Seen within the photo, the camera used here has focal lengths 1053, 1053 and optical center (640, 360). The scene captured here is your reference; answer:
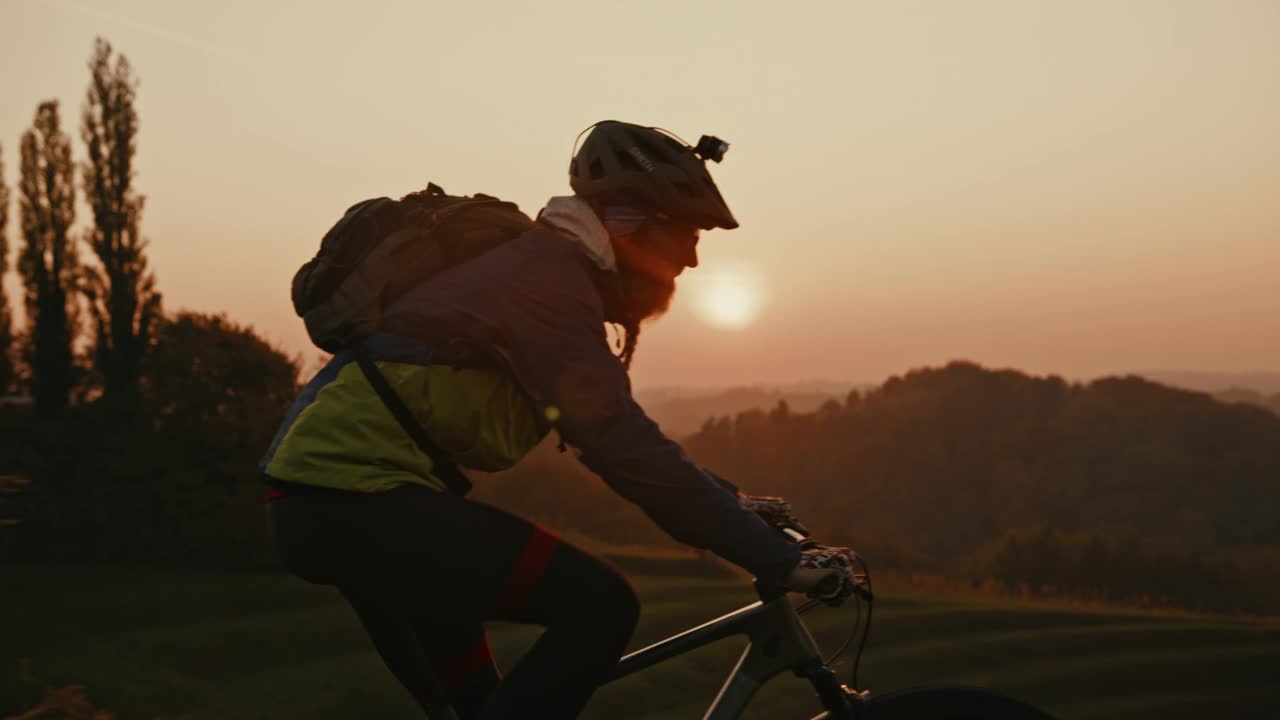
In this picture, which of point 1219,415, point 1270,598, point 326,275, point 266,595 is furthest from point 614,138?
point 1219,415

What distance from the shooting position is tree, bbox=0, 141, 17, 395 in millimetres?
52000

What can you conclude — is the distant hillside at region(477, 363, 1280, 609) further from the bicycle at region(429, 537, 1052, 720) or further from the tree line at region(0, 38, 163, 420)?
the bicycle at region(429, 537, 1052, 720)

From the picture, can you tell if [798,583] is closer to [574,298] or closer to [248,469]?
[574,298]

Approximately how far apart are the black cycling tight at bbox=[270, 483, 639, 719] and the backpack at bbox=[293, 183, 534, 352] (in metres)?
0.46

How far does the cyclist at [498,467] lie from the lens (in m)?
2.46

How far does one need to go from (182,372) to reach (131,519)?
336 cm

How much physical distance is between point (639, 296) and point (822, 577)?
933mm

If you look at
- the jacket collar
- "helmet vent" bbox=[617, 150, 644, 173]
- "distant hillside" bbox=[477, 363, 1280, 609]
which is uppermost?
"helmet vent" bbox=[617, 150, 644, 173]

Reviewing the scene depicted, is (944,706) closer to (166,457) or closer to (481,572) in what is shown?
(481,572)

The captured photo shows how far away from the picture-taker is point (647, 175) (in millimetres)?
2924

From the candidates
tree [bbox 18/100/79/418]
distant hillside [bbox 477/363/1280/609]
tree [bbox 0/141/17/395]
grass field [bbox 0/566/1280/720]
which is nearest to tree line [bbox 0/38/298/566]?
grass field [bbox 0/566/1280/720]

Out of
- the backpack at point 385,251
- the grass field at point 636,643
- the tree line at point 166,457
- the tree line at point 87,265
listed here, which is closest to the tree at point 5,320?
the tree line at point 87,265

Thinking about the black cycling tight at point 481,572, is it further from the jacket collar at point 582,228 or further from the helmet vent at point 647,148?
the helmet vent at point 647,148

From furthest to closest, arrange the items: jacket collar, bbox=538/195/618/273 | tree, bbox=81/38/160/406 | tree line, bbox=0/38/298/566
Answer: tree, bbox=81/38/160/406 < tree line, bbox=0/38/298/566 < jacket collar, bbox=538/195/618/273
